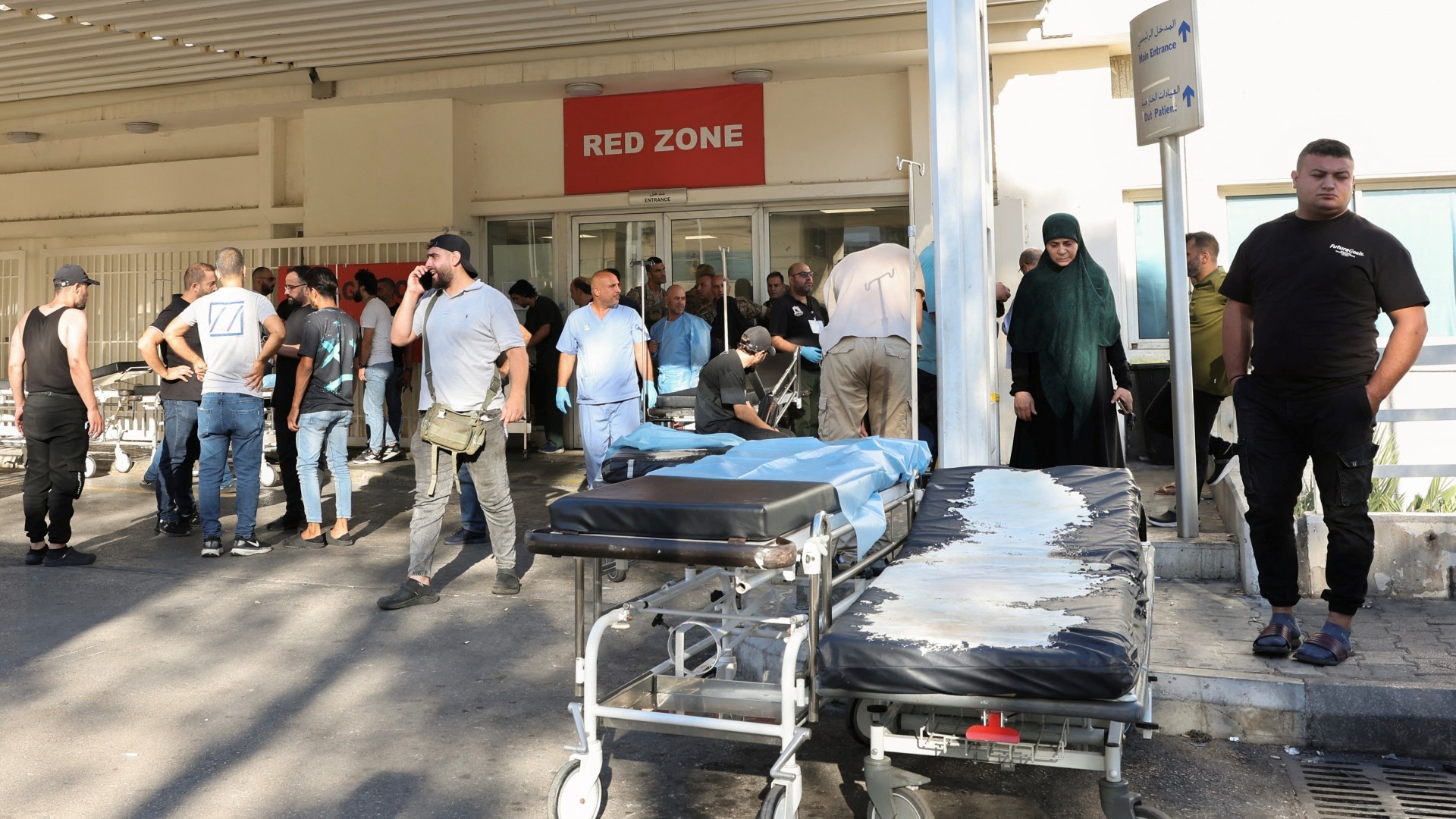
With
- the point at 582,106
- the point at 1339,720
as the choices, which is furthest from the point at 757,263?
the point at 1339,720

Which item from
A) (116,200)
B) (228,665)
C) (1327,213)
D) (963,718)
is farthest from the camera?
(116,200)

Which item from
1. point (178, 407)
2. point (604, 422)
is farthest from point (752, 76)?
point (178, 407)

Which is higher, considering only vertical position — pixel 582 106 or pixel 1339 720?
pixel 582 106

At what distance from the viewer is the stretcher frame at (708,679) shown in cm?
348

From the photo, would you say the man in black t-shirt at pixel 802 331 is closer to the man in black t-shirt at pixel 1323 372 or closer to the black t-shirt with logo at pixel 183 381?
the black t-shirt with logo at pixel 183 381

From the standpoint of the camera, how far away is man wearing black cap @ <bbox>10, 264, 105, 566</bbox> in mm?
7914

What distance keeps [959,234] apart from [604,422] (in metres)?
2.67

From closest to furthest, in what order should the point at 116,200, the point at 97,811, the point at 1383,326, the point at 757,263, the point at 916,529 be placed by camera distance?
the point at 97,811, the point at 916,529, the point at 1383,326, the point at 757,263, the point at 116,200

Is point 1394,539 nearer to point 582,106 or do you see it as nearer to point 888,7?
point 888,7

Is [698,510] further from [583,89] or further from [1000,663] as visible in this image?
[583,89]

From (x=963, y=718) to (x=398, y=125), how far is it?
12262 millimetres

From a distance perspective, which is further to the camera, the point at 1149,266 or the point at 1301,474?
the point at 1149,266

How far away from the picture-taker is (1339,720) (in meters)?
4.55

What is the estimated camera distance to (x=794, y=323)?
11.2m
